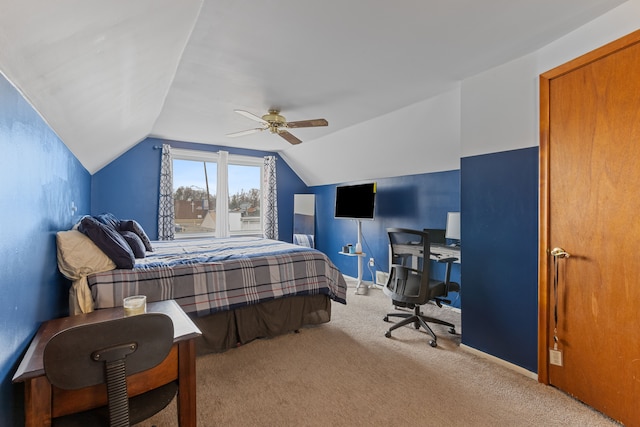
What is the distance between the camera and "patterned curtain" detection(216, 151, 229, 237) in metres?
5.42

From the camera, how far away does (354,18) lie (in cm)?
182

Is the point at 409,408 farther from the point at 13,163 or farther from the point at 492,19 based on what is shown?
the point at 492,19

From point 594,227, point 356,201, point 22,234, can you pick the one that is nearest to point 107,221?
point 22,234

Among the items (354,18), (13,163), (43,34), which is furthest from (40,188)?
(354,18)

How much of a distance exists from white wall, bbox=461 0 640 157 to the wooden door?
0.10m

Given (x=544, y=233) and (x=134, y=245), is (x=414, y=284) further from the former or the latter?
(x=134, y=245)

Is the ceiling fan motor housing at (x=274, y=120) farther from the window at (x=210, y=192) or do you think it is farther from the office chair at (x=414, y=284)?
the window at (x=210, y=192)

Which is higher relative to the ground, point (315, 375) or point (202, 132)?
point (202, 132)

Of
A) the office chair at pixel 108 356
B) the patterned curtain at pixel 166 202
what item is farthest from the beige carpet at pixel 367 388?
the patterned curtain at pixel 166 202

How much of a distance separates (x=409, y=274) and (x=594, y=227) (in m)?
1.47

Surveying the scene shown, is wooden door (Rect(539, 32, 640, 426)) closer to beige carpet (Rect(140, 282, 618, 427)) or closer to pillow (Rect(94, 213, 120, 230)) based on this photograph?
beige carpet (Rect(140, 282, 618, 427))

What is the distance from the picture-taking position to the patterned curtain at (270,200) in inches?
229

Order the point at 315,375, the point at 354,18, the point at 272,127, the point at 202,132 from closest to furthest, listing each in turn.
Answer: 1. the point at 354,18
2. the point at 315,375
3. the point at 272,127
4. the point at 202,132

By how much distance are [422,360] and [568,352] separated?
980 millimetres
